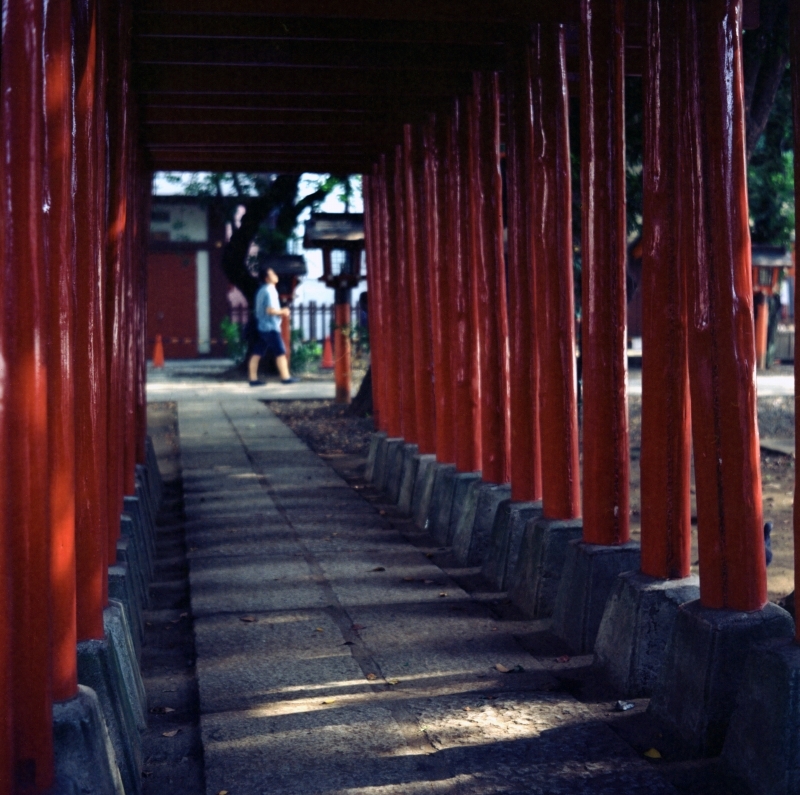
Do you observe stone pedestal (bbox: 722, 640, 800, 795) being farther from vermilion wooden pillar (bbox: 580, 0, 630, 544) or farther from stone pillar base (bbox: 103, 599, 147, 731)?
stone pillar base (bbox: 103, 599, 147, 731)

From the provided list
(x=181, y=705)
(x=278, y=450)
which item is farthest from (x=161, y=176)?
(x=181, y=705)

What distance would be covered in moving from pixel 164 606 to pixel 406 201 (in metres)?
3.80

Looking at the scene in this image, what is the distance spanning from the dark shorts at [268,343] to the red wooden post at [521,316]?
11789mm

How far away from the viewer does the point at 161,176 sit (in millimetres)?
29875

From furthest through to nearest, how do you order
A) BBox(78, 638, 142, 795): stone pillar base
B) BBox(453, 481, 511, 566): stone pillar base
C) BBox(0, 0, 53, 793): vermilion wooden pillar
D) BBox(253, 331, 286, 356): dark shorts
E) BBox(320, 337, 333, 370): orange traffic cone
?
BBox(320, 337, 333, 370): orange traffic cone < BBox(253, 331, 286, 356): dark shorts < BBox(453, 481, 511, 566): stone pillar base < BBox(78, 638, 142, 795): stone pillar base < BBox(0, 0, 53, 793): vermilion wooden pillar

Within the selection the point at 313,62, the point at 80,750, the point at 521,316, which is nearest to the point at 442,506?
the point at 521,316

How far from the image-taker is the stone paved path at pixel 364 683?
3.39 metres

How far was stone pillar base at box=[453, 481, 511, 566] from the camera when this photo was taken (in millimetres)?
6285

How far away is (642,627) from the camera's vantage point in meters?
4.07

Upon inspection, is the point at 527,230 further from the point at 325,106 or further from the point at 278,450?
the point at 278,450

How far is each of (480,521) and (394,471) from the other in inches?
99.9

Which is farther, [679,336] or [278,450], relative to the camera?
[278,450]

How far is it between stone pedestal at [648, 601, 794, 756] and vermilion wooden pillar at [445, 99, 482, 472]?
3356 mm

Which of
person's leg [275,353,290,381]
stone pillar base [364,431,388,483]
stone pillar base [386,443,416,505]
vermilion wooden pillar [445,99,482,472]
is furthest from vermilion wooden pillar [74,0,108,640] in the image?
person's leg [275,353,290,381]
